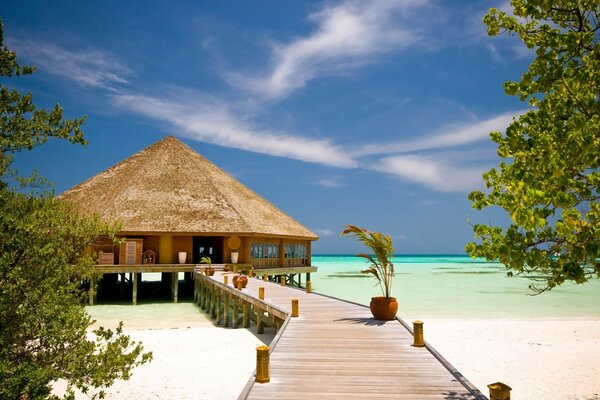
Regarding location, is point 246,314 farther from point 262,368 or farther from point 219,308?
point 262,368

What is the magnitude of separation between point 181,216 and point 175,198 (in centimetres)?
259

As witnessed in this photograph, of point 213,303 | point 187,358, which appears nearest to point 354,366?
point 187,358

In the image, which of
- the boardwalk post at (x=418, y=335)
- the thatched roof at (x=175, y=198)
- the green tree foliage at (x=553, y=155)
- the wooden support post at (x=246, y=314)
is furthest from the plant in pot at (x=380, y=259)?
the thatched roof at (x=175, y=198)

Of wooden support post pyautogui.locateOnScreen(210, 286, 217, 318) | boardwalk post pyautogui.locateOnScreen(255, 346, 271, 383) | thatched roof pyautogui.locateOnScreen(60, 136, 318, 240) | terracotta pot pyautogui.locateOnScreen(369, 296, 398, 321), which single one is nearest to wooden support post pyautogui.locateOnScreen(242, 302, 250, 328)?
wooden support post pyautogui.locateOnScreen(210, 286, 217, 318)

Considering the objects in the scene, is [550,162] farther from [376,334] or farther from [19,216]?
[19,216]

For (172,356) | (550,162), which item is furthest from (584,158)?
(172,356)

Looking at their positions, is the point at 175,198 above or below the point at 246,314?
above

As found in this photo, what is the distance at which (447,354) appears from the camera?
1595cm

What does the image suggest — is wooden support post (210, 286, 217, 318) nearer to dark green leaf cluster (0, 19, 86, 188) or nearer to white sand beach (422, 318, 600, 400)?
white sand beach (422, 318, 600, 400)

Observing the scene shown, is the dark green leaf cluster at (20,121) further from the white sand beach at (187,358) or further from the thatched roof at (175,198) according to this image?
the thatched roof at (175,198)

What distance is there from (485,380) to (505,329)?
11.0 metres

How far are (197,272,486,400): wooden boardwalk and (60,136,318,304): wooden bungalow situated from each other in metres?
18.4

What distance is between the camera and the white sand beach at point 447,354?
446 inches

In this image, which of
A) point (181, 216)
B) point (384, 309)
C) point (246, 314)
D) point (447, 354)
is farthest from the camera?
point (181, 216)
